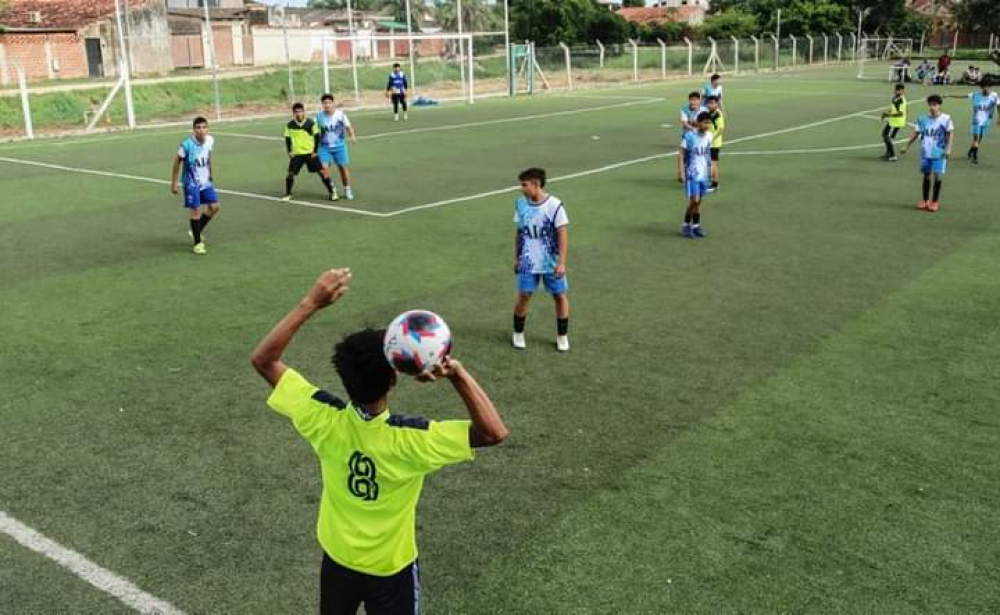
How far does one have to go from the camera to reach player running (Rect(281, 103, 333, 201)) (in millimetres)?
18984

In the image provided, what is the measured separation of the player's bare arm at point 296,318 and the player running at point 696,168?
12.0 metres

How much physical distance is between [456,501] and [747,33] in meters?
82.9

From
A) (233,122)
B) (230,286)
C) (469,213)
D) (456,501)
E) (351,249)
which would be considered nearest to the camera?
(456,501)

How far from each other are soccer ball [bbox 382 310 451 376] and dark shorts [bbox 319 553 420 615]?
115 centimetres

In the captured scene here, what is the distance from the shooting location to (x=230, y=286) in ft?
42.0

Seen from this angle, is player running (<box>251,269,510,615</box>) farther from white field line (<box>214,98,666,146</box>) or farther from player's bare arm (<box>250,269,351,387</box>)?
white field line (<box>214,98,666,146</box>)

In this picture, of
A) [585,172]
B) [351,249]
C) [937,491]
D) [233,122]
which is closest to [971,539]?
[937,491]

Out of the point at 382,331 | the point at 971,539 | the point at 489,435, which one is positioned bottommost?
the point at 971,539

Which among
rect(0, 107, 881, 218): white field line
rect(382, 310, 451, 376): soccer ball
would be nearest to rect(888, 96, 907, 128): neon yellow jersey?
rect(0, 107, 881, 218): white field line

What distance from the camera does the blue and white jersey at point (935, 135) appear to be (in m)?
17.2

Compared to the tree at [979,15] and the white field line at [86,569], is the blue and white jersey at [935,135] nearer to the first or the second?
the white field line at [86,569]

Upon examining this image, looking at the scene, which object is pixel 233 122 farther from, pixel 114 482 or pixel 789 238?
pixel 114 482

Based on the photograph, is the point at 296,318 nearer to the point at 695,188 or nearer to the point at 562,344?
the point at 562,344

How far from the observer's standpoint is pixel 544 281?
10055 mm
